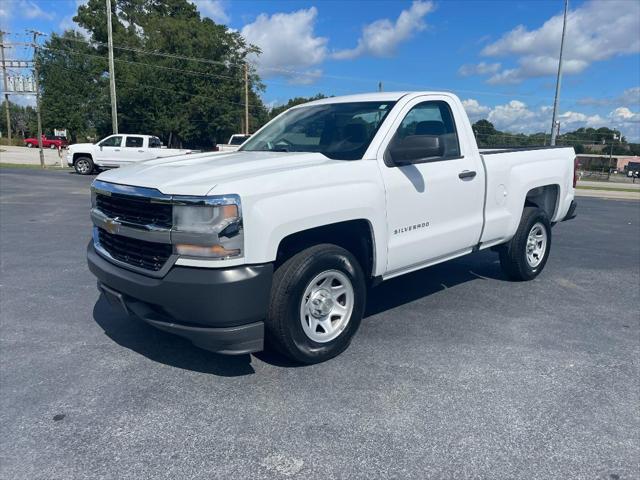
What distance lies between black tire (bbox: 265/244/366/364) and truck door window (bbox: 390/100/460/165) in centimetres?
132

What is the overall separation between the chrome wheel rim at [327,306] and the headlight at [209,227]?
0.69 metres

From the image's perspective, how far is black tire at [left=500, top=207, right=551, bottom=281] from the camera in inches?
221

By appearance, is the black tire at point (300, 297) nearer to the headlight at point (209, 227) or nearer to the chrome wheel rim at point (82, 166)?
the headlight at point (209, 227)

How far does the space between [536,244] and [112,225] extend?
4731 millimetres

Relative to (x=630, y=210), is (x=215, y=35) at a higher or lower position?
higher

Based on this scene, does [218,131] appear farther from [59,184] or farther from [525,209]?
[525,209]

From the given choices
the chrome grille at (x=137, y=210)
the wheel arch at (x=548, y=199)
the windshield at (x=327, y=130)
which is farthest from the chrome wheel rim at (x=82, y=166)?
the wheel arch at (x=548, y=199)

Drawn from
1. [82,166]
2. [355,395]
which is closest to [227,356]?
[355,395]

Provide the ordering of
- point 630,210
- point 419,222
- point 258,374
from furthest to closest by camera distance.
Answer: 1. point 630,210
2. point 419,222
3. point 258,374

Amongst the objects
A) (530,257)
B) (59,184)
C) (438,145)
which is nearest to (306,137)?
(438,145)

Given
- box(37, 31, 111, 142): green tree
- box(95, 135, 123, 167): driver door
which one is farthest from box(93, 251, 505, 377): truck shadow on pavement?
box(37, 31, 111, 142): green tree

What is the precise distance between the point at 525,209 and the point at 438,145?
7.73 feet

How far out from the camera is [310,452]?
2695mm

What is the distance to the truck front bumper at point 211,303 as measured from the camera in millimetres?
3008
